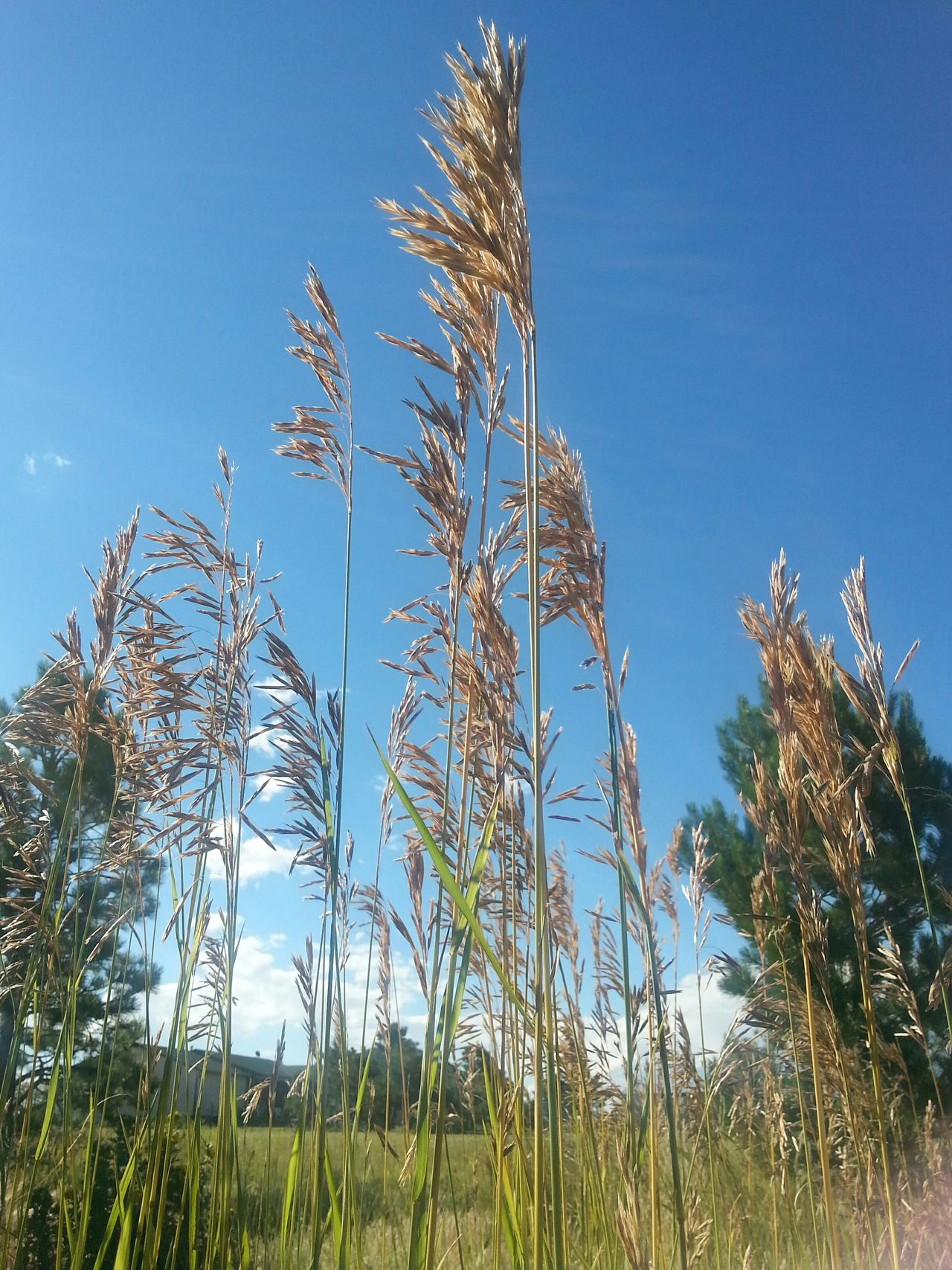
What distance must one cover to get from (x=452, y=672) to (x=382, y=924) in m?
1.52

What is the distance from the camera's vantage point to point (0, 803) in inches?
92.7

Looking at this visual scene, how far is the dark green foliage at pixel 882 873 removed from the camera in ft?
21.0

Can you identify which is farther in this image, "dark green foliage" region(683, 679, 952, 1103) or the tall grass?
"dark green foliage" region(683, 679, 952, 1103)

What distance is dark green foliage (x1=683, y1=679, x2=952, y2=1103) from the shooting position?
21.0ft

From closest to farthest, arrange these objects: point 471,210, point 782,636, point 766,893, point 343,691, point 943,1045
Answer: point 471,210 < point 343,691 < point 782,636 < point 766,893 < point 943,1045

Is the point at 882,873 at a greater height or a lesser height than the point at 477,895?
greater

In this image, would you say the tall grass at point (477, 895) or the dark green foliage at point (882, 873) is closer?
the tall grass at point (477, 895)

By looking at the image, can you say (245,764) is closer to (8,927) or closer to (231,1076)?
(231,1076)

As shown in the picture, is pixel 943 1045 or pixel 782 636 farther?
pixel 943 1045

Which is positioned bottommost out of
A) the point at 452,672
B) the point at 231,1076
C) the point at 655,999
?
the point at 231,1076

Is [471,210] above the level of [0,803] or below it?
above

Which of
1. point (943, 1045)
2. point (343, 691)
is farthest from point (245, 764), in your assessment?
point (943, 1045)

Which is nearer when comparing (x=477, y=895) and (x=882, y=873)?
(x=477, y=895)

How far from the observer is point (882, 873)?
24.5 ft
